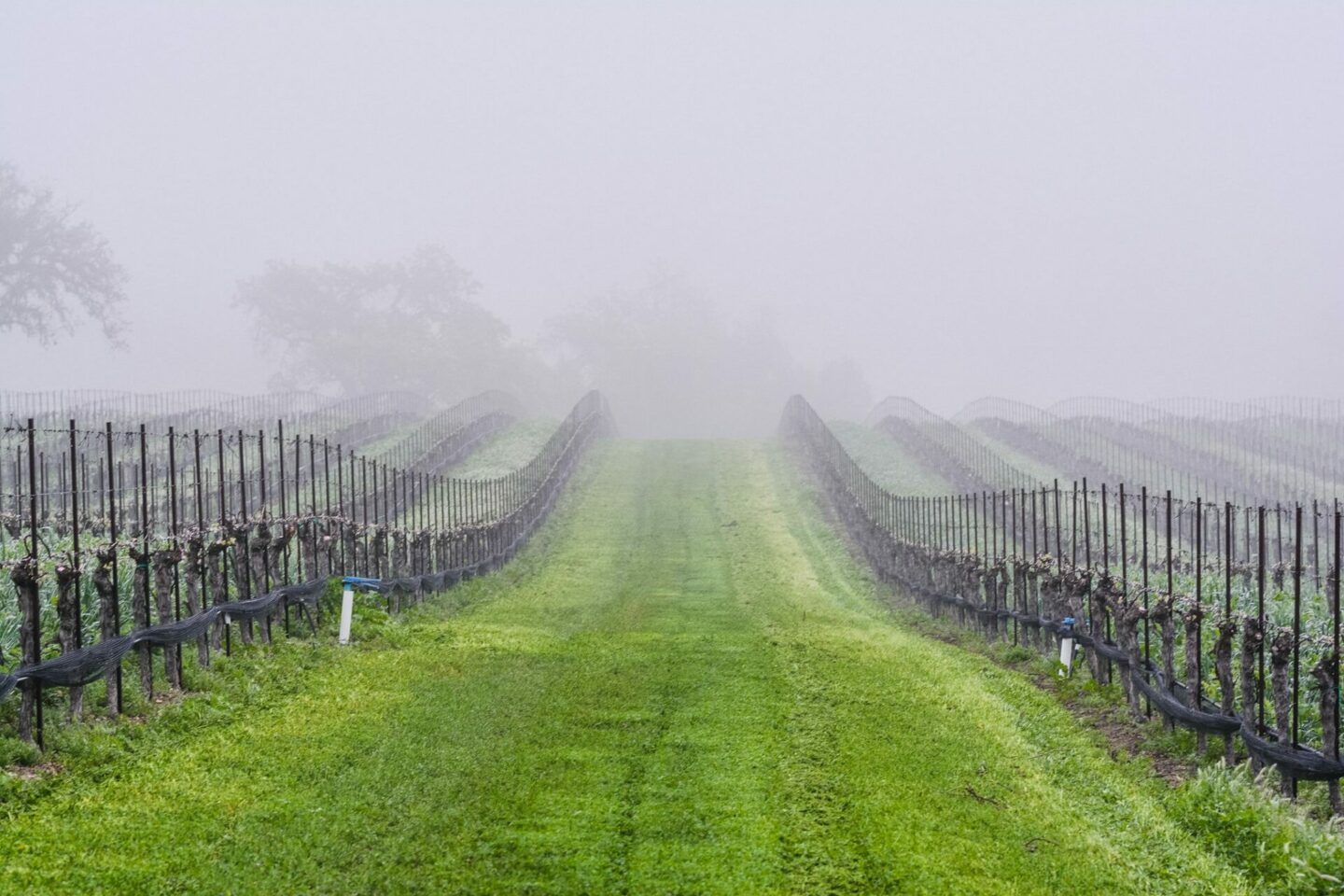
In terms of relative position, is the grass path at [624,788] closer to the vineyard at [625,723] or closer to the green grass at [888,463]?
the vineyard at [625,723]

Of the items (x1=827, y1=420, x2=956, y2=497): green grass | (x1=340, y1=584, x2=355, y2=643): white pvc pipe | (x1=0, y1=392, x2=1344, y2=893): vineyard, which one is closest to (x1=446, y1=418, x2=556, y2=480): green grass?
(x1=827, y1=420, x2=956, y2=497): green grass

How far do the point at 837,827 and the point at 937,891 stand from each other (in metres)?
1.15

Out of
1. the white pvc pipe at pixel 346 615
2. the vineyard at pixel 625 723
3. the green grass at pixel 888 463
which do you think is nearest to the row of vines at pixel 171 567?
the vineyard at pixel 625 723

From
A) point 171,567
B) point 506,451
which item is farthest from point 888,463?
point 171,567

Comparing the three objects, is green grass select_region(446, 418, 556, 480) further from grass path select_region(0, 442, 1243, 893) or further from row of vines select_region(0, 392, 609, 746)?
grass path select_region(0, 442, 1243, 893)

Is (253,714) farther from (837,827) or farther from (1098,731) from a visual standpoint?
(1098,731)

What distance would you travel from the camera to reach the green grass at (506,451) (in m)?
41.3

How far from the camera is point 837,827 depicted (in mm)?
8328

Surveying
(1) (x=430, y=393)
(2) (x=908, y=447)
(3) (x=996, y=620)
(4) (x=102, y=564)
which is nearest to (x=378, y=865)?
(4) (x=102, y=564)

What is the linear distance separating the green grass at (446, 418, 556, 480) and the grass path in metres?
25.4

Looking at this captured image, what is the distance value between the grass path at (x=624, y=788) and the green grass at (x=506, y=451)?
2543 cm

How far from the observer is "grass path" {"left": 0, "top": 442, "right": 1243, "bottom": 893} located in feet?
24.2

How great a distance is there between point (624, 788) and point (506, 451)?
38516mm

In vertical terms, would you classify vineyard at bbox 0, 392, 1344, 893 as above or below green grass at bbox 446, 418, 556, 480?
below
